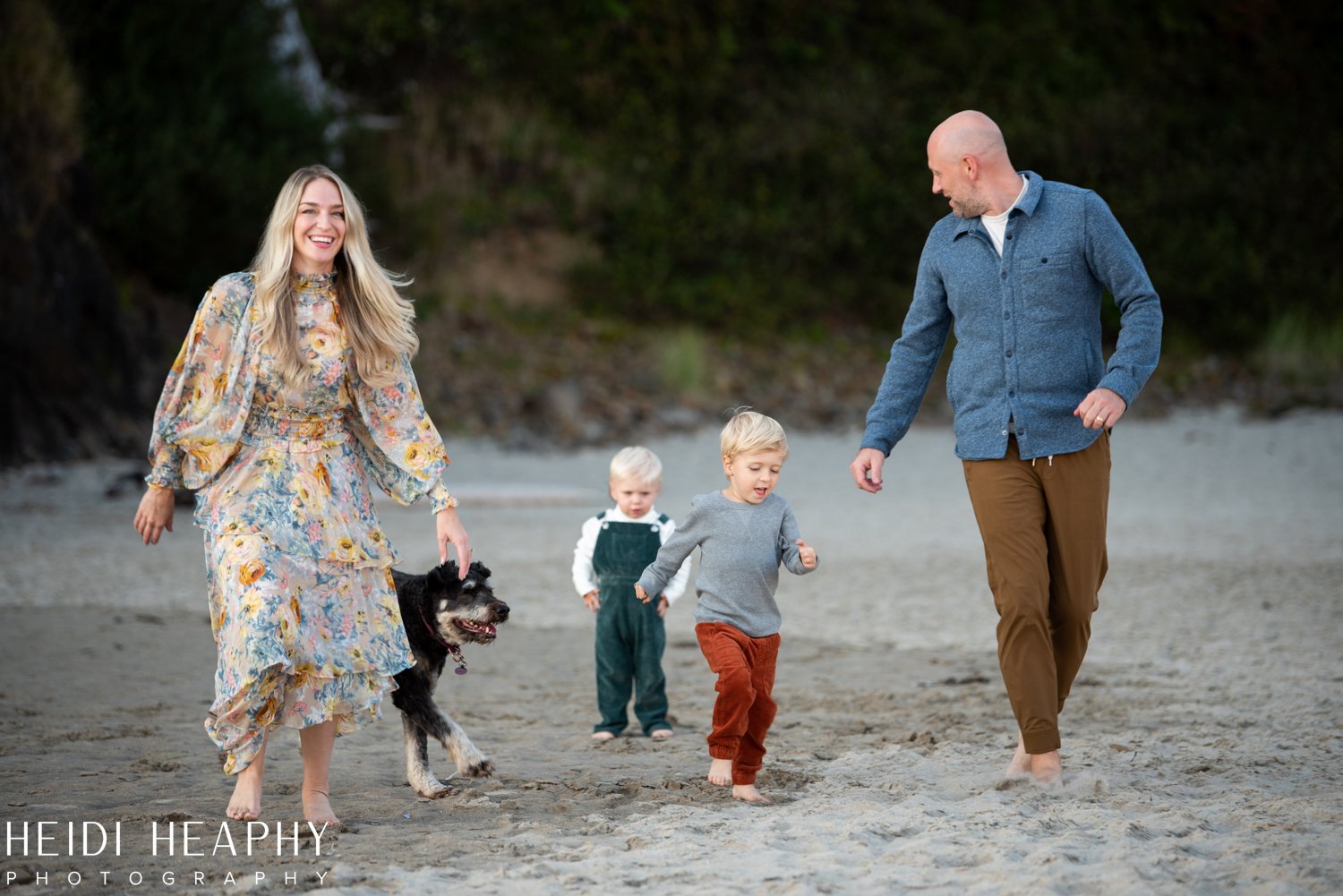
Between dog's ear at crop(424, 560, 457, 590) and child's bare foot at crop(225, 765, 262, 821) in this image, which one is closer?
child's bare foot at crop(225, 765, 262, 821)

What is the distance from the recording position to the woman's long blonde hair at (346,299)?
4.22 meters

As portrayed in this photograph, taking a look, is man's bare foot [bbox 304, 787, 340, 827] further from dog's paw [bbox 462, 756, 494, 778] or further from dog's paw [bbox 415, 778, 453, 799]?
dog's paw [bbox 462, 756, 494, 778]

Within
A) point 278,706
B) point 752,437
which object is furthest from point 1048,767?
point 278,706

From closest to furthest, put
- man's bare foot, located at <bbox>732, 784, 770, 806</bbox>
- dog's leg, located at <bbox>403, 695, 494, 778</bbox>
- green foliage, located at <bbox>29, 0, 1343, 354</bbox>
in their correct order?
man's bare foot, located at <bbox>732, 784, 770, 806</bbox> < dog's leg, located at <bbox>403, 695, 494, 778</bbox> < green foliage, located at <bbox>29, 0, 1343, 354</bbox>

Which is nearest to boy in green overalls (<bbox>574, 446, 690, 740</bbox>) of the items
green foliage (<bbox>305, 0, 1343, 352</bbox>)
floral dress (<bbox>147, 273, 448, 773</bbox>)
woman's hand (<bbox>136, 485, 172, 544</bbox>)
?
floral dress (<bbox>147, 273, 448, 773</bbox>)

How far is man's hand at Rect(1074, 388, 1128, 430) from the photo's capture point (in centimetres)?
421

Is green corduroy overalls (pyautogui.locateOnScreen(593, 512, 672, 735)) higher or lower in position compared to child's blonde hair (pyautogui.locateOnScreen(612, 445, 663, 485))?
lower

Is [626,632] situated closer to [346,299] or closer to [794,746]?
[794,746]

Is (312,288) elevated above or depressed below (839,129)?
below

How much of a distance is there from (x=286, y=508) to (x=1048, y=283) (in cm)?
232

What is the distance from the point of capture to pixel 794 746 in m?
5.40

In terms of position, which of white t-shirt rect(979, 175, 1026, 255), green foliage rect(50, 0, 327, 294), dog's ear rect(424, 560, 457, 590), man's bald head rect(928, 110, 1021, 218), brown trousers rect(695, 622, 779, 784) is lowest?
brown trousers rect(695, 622, 779, 784)

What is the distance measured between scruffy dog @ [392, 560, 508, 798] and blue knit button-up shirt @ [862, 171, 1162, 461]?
1.32m

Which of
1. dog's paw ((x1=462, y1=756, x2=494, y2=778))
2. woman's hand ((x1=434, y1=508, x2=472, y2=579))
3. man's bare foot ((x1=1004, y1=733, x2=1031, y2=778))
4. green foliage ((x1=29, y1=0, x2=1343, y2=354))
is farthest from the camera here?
green foliage ((x1=29, y1=0, x2=1343, y2=354))
